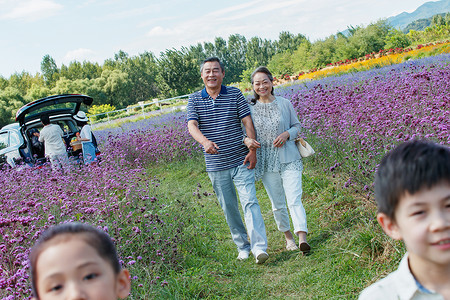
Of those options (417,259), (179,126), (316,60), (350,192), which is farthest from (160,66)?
(417,259)

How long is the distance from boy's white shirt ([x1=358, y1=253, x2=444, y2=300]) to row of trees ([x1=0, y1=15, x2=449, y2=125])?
2889 cm

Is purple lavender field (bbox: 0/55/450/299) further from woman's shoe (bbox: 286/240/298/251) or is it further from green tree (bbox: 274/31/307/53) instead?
green tree (bbox: 274/31/307/53)

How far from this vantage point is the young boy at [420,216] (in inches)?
51.8

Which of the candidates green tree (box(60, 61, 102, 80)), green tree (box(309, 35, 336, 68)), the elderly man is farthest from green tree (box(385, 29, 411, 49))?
green tree (box(60, 61, 102, 80))

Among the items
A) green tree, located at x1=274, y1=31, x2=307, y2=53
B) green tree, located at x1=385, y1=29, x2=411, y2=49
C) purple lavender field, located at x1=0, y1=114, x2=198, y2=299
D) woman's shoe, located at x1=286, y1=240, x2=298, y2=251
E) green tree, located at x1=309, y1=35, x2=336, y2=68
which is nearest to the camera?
purple lavender field, located at x1=0, y1=114, x2=198, y2=299

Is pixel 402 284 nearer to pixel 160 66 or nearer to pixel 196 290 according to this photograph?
pixel 196 290

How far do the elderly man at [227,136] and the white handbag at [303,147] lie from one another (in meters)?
0.50

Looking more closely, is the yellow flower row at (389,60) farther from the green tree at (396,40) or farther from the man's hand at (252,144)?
the man's hand at (252,144)

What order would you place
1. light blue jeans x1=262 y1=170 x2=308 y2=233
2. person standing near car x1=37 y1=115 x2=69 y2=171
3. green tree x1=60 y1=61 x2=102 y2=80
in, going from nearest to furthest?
light blue jeans x1=262 y1=170 x2=308 y2=233
person standing near car x1=37 y1=115 x2=69 y2=171
green tree x1=60 y1=61 x2=102 y2=80

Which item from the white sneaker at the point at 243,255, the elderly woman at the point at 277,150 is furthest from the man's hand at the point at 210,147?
the white sneaker at the point at 243,255

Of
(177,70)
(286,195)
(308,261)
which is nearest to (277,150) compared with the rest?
(286,195)

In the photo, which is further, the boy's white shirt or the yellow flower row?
the yellow flower row

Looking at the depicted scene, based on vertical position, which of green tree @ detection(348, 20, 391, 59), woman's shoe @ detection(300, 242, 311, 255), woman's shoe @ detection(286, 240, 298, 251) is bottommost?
woman's shoe @ detection(286, 240, 298, 251)

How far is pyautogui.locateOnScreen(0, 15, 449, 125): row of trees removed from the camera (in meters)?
30.5
